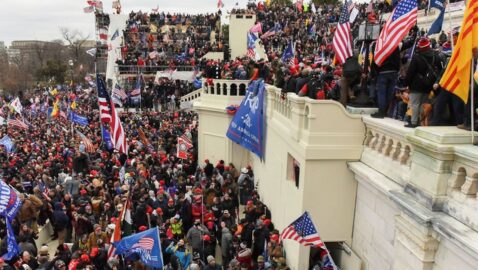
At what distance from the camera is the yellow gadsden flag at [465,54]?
464cm

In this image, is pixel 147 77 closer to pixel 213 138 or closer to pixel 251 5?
pixel 251 5

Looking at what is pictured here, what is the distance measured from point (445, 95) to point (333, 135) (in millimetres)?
2270

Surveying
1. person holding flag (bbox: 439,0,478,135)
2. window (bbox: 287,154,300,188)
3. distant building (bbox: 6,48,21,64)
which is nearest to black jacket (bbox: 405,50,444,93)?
person holding flag (bbox: 439,0,478,135)

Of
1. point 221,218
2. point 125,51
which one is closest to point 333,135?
point 221,218

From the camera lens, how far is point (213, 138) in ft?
59.4

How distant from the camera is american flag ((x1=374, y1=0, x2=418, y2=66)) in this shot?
7.08 meters

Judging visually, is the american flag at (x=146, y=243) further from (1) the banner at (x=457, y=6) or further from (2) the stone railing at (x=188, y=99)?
(2) the stone railing at (x=188, y=99)

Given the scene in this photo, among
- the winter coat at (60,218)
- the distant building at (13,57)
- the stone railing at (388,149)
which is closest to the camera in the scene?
the stone railing at (388,149)

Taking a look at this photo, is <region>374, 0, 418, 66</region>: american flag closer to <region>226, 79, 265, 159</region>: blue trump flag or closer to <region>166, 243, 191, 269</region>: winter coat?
<region>226, 79, 265, 159</region>: blue trump flag

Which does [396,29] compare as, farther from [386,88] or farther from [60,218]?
[60,218]

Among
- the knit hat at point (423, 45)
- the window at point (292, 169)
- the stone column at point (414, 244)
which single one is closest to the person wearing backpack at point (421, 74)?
the knit hat at point (423, 45)

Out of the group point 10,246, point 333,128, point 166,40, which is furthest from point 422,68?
point 166,40

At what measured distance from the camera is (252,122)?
12820 mm

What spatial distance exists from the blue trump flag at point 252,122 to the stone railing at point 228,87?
11.6 feet
